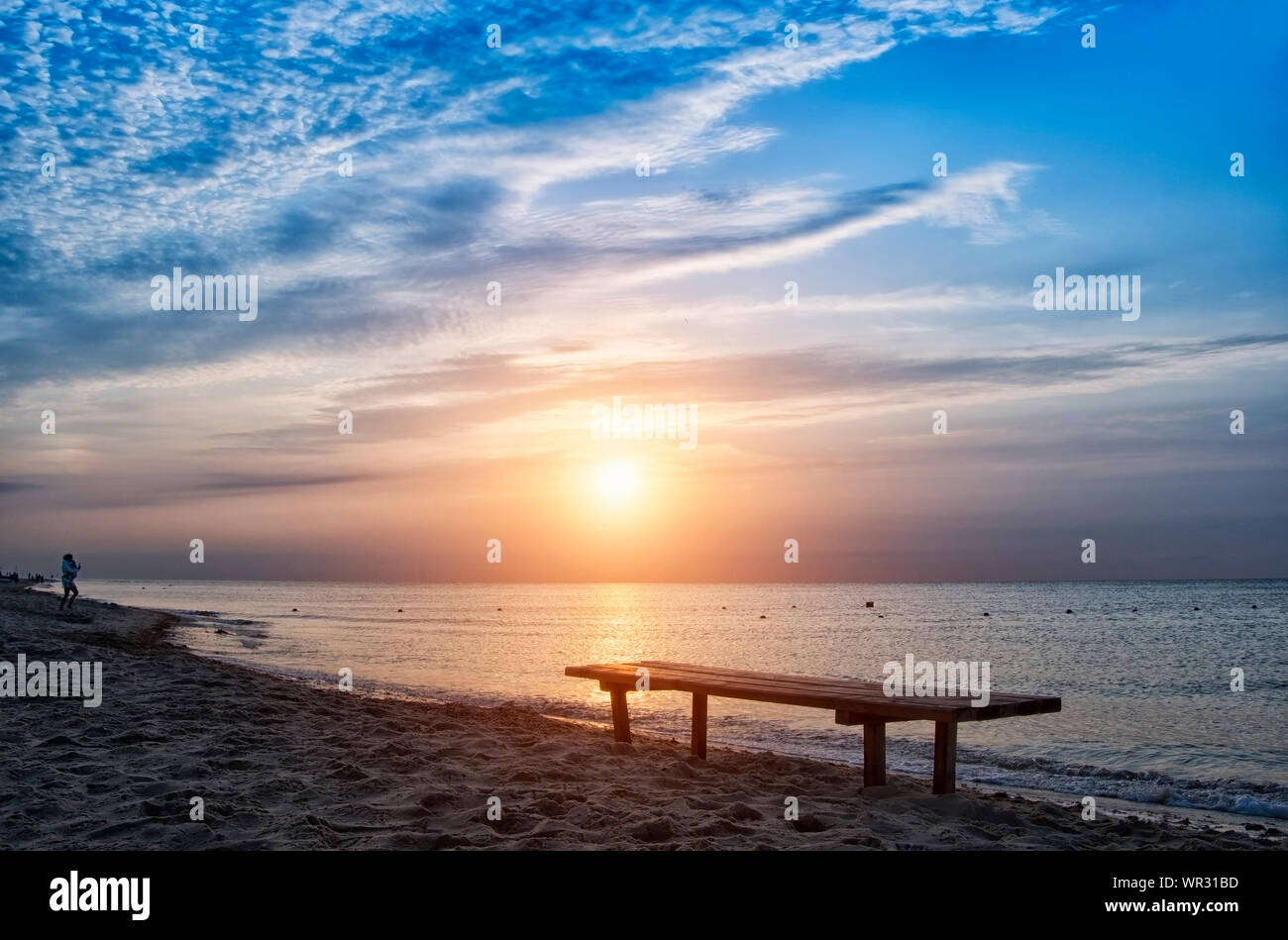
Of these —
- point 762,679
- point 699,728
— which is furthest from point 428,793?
point 699,728

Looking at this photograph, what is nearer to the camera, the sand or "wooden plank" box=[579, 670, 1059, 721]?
the sand

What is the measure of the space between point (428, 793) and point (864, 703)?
12.2 feet

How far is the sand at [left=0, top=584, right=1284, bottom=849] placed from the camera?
230 inches

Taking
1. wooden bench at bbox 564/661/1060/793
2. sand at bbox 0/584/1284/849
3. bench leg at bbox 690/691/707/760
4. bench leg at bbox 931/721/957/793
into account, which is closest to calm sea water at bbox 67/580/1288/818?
sand at bbox 0/584/1284/849

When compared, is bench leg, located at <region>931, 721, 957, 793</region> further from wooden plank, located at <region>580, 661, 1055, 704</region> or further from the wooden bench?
wooden plank, located at <region>580, 661, 1055, 704</region>

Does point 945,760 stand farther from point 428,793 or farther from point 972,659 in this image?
point 972,659

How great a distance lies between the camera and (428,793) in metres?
6.86

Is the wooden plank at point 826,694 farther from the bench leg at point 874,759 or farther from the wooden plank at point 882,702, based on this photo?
the bench leg at point 874,759

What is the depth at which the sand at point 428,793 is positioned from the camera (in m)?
5.85

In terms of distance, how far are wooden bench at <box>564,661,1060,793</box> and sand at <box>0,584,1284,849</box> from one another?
31cm

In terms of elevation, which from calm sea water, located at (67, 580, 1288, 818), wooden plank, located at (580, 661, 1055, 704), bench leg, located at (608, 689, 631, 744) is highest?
wooden plank, located at (580, 661, 1055, 704)

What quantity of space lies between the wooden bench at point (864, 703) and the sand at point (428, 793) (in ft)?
1.03
